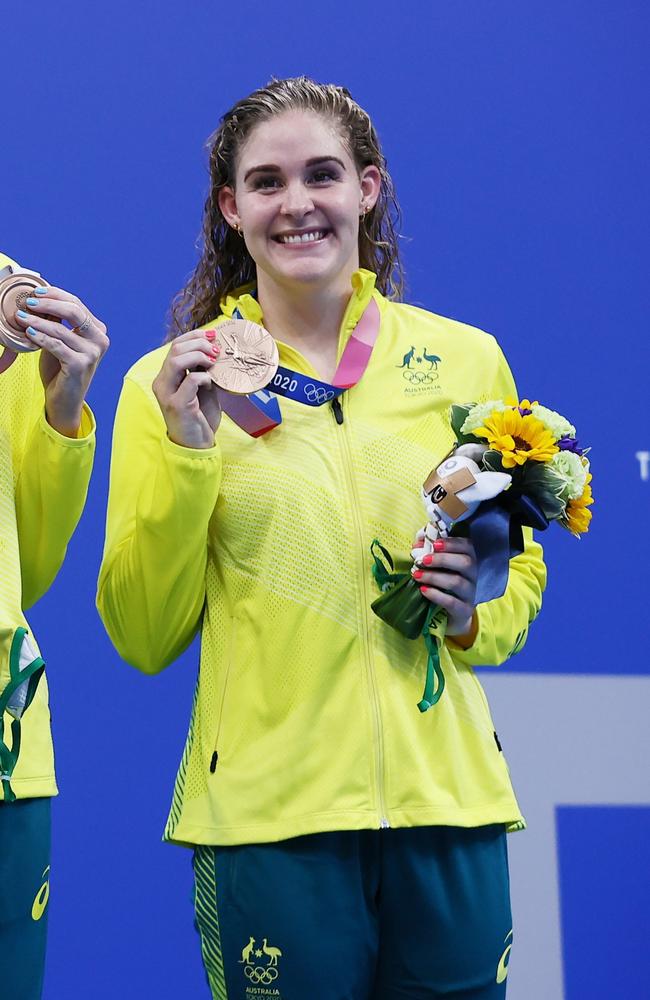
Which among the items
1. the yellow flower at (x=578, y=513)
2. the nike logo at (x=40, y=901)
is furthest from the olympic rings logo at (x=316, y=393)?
the nike logo at (x=40, y=901)

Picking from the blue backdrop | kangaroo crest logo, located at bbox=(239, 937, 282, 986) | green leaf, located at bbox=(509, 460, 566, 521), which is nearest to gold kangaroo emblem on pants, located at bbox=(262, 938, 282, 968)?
kangaroo crest logo, located at bbox=(239, 937, 282, 986)

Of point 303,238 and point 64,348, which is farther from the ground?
point 303,238

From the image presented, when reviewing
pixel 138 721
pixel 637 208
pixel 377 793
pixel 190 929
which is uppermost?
pixel 637 208

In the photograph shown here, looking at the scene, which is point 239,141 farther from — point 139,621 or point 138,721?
point 138,721

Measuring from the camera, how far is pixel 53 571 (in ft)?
5.85

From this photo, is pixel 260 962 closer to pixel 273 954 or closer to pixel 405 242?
pixel 273 954

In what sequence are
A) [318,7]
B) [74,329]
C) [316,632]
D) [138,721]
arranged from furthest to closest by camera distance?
[318,7] < [138,721] < [316,632] < [74,329]

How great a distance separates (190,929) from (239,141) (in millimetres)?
1555

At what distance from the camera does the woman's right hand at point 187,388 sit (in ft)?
5.83

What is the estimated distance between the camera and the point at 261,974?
1711mm

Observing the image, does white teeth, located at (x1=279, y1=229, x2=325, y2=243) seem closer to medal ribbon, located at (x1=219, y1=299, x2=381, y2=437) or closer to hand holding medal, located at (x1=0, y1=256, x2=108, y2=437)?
medal ribbon, located at (x1=219, y1=299, x2=381, y2=437)

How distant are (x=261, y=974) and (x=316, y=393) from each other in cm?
71

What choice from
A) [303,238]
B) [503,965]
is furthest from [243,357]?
[503,965]

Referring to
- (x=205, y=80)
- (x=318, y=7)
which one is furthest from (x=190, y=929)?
(x=318, y=7)
